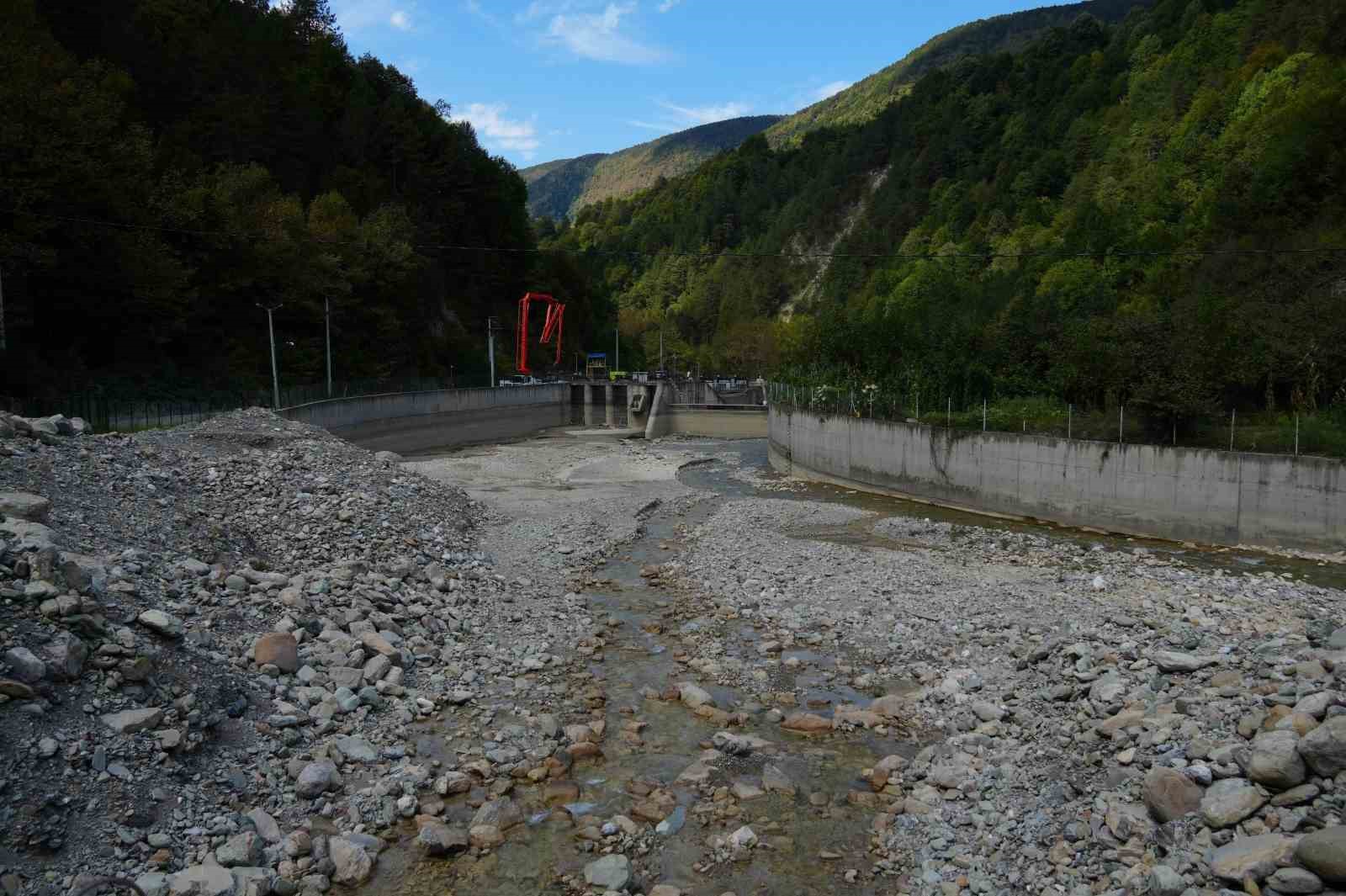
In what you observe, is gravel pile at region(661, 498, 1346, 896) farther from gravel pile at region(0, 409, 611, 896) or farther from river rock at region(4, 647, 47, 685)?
river rock at region(4, 647, 47, 685)

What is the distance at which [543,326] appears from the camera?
10944cm

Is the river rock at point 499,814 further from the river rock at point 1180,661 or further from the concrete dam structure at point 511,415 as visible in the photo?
the concrete dam structure at point 511,415

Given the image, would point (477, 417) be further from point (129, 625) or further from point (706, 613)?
point (129, 625)

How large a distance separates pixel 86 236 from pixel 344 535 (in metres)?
30.8

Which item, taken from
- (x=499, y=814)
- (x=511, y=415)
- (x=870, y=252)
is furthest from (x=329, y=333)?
(x=870, y=252)

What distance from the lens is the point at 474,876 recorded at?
31.0ft

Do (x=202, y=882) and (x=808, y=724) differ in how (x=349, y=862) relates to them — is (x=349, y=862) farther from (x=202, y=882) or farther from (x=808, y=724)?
(x=808, y=724)

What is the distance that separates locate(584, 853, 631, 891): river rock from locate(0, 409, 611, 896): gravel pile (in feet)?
4.87

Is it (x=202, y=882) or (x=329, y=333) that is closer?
(x=202, y=882)

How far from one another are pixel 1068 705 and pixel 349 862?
9.34 metres

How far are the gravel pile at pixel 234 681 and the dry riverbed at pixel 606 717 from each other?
0.05 metres

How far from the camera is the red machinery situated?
294 ft

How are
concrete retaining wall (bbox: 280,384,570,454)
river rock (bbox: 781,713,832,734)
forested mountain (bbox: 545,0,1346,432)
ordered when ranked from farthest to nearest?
concrete retaining wall (bbox: 280,384,570,454)
forested mountain (bbox: 545,0,1346,432)
river rock (bbox: 781,713,832,734)

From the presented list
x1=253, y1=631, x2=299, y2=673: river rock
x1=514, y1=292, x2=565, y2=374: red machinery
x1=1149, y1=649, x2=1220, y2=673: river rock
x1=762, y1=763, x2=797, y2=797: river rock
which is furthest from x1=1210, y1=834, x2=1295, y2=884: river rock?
x1=514, y1=292, x2=565, y2=374: red machinery
